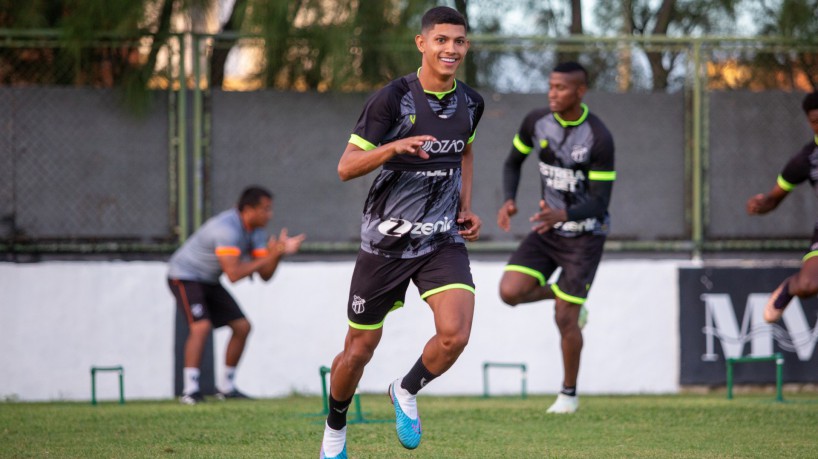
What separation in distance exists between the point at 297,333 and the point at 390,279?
5450mm

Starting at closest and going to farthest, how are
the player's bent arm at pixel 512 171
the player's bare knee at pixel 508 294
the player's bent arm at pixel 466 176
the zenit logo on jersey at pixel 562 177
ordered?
the player's bent arm at pixel 466 176 < the zenit logo on jersey at pixel 562 177 < the player's bare knee at pixel 508 294 < the player's bent arm at pixel 512 171

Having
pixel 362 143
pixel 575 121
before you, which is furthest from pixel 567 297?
pixel 362 143

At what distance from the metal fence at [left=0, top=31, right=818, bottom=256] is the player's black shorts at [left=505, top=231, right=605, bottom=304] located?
2645mm

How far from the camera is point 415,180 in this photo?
582 centimetres

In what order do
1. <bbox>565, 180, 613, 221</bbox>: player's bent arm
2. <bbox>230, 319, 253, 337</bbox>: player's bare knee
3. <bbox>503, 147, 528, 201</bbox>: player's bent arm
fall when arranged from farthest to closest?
<bbox>230, 319, 253, 337</bbox>: player's bare knee < <bbox>503, 147, 528, 201</bbox>: player's bent arm < <bbox>565, 180, 613, 221</bbox>: player's bent arm

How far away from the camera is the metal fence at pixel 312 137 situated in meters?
11.3

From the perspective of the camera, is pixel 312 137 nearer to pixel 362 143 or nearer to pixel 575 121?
pixel 575 121

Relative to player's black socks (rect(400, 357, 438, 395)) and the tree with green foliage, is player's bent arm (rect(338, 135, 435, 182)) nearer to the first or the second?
player's black socks (rect(400, 357, 438, 395))

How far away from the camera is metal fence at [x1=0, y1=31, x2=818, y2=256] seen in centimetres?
1127

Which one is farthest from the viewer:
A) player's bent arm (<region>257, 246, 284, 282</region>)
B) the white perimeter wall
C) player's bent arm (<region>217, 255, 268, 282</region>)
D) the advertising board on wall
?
the advertising board on wall

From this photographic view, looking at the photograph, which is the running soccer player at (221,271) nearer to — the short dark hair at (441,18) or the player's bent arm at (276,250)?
the player's bent arm at (276,250)

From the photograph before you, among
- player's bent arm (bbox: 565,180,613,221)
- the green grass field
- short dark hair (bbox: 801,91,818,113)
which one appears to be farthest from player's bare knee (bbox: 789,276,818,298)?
player's bent arm (bbox: 565,180,613,221)

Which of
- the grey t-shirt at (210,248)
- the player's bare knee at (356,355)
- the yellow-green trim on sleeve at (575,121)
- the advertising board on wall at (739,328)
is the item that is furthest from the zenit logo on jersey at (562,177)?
the player's bare knee at (356,355)

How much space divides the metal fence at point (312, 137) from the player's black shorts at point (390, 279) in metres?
5.67
